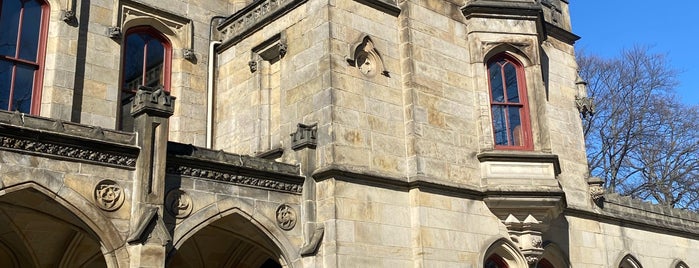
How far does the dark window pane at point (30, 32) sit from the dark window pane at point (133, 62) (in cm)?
181

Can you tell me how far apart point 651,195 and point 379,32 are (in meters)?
→ 17.4

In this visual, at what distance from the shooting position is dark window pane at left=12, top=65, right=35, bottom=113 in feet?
42.8

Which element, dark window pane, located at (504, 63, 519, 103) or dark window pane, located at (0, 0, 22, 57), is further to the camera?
dark window pane, located at (504, 63, 519, 103)

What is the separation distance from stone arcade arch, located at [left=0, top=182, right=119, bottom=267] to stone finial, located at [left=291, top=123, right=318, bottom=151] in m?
3.61

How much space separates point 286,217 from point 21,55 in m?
5.66

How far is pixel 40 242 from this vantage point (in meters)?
12.0

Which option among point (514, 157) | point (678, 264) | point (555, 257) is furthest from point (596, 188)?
point (678, 264)

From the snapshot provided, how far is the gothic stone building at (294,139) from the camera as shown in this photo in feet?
33.8

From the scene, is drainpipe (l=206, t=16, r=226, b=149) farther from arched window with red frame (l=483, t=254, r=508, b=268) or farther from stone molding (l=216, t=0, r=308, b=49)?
arched window with red frame (l=483, t=254, r=508, b=268)

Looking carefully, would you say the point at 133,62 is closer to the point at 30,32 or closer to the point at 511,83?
the point at 30,32

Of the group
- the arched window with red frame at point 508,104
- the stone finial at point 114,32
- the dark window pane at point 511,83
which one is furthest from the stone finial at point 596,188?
the stone finial at point 114,32

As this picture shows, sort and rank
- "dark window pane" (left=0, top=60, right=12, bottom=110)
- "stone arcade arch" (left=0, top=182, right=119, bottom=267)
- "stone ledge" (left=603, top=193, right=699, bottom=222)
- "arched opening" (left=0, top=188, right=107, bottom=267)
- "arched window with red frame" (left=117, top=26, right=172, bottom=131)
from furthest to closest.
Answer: "stone ledge" (left=603, top=193, right=699, bottom=222)
"arched window with red frame" (left=117, top=26, right=172, bottom=131)
"dark window pane" (left=0, top=60, right=12, bottom=110)
"arched opening" (left=0, top=188, right=107, bottom=267)
"stone arcade arch" (left=0, top=182, right=119, bottom=267)

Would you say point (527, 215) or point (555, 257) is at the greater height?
point (527, 215)

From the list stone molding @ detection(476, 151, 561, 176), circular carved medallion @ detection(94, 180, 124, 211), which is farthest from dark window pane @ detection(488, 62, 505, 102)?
circular carved medallion @ detection(94, 180, 124, 211)
